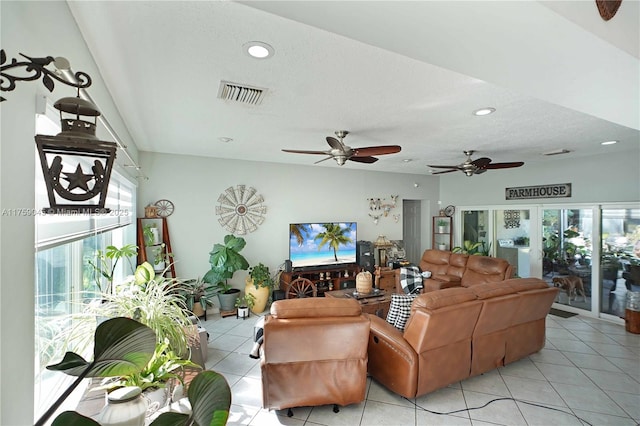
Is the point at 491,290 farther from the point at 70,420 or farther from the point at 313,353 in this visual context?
the point at 70,420

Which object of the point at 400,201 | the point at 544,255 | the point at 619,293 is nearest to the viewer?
the point at 619,293

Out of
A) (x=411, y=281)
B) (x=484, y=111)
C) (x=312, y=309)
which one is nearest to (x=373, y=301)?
(x=411, y=281)

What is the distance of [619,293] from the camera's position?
4500 mm

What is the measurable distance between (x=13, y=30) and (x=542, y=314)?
4.31 metres

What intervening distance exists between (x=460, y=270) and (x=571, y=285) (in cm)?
181

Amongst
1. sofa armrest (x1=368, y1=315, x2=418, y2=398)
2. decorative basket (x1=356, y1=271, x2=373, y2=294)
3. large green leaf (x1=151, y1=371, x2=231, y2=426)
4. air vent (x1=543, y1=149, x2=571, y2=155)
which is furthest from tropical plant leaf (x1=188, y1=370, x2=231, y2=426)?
air vent (x1=543, y1=149, x2=571, y2=155)

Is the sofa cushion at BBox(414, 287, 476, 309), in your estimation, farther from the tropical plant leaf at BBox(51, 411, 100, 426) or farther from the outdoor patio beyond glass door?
the outdoor patio beyond glass door

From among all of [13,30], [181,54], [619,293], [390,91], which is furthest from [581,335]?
[13,30]

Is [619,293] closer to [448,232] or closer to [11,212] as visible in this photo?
[448,232]

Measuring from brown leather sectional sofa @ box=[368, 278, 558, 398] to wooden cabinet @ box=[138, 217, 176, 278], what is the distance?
3.17 m

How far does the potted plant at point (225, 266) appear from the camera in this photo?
4387mm

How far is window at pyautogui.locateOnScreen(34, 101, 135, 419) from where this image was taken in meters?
1.15

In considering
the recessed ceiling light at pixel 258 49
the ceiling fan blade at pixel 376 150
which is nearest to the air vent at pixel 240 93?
the recessed ceiling light at pixel 258 49

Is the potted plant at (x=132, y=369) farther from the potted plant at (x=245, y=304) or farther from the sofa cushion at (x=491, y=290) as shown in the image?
the potted plant at (x=245, y=304)
